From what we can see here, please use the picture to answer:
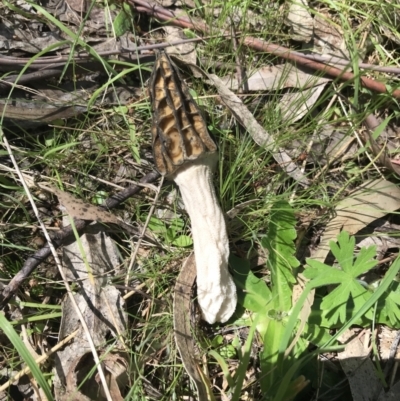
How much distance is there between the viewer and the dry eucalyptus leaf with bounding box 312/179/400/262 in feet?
7.65

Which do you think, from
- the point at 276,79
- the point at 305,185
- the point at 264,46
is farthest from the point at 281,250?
the point at 264,46

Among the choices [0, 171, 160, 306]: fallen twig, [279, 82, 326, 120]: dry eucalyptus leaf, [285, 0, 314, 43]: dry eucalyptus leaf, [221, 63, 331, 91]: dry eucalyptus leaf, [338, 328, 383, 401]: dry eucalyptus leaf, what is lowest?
[338, 328, 383, 401]: dry eucalyptus leaf

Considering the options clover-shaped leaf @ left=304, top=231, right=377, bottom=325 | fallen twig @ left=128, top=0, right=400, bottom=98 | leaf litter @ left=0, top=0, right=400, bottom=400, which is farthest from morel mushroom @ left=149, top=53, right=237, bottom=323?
fallen twig @ left=128, top=0, right=400, bottom=98

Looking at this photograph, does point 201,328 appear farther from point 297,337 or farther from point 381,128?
point 381,128

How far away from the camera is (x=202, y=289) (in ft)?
7.01

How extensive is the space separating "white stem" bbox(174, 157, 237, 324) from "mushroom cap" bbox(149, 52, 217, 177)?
0.21 feet

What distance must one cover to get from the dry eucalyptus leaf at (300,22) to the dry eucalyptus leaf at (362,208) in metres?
0.81

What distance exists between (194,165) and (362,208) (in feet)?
2.93

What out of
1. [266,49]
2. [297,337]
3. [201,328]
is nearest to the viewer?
[297,337]

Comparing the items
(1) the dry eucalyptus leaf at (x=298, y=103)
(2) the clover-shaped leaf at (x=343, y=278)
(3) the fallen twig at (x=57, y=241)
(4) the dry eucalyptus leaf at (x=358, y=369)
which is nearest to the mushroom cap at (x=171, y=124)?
(3) the fallen twig at (x=57, y=241)

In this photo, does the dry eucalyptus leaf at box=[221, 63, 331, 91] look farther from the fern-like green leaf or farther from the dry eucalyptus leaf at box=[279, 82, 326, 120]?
the fern-like green leaf

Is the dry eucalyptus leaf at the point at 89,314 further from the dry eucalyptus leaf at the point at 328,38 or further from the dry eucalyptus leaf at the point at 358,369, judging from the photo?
the dry eucalyptus leaf at the point at 328,38

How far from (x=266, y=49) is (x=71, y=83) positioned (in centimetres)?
98

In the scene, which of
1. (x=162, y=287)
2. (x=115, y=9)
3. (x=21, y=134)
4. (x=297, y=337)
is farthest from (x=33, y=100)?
(x=297, y=337)
